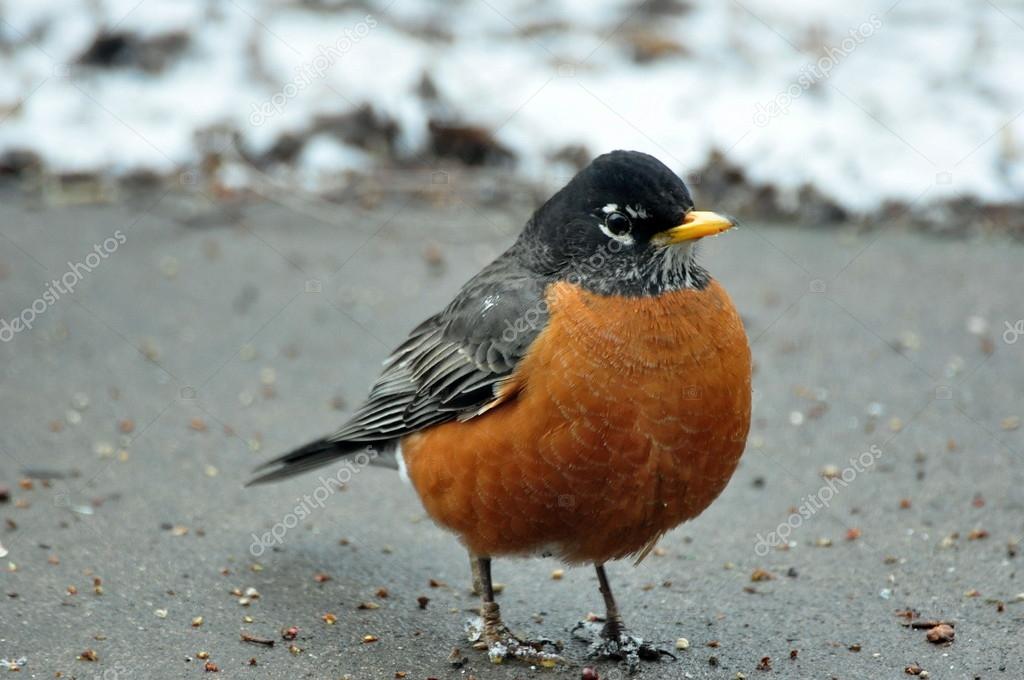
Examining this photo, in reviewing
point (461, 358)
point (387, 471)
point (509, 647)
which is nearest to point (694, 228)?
point (461, 358)

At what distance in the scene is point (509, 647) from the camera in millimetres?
4738

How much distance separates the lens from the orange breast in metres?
4.30

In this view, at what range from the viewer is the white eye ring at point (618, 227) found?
179 inches

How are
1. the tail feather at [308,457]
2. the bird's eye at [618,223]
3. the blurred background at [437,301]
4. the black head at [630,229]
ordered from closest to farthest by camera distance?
1. the black head at [630,229]
2. the bird's eye at [618,223]
3. the blurred background at [437,301]
4. the tail feather at [308,457]

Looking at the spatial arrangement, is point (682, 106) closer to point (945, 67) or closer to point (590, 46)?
point (590, 46)

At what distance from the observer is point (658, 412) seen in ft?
14.0

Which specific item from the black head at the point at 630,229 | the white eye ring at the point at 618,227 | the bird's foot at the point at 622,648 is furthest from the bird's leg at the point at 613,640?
the white eye ring at the point at 618,227

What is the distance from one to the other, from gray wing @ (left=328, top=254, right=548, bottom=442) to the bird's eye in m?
0.32

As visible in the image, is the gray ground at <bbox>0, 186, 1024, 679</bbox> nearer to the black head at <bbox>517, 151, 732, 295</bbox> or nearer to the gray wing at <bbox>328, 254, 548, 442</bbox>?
the gray wing at <bbox>328, 254, 548, 442</bbox>

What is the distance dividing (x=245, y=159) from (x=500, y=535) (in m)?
5.29

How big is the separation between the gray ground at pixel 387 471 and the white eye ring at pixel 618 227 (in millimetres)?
1512

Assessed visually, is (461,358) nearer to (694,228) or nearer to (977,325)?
(694,228)

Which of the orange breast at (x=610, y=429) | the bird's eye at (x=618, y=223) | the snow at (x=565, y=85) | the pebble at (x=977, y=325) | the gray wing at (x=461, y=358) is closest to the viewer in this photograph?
the orange breast at (x=610, y=429)

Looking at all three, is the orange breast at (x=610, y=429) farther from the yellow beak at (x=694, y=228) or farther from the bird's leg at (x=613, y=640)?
the bird's leg at (x=613, y=640)
